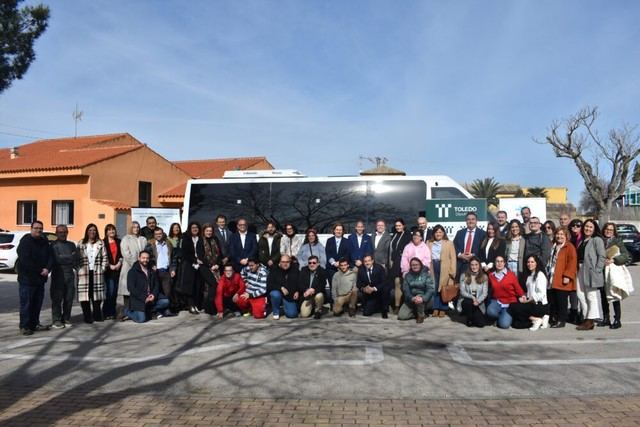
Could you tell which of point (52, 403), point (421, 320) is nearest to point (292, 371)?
point (52, 403)

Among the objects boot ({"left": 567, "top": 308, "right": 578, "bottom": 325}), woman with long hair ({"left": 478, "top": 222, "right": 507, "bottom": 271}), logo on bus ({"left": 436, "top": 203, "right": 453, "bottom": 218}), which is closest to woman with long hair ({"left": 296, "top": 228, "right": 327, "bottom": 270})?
logo on bus ({"left": 436, "top": 203, "right": 453, "bottom": 218})

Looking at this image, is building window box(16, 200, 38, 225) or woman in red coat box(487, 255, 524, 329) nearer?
woman in red coat box(487, 255, 524, 329)

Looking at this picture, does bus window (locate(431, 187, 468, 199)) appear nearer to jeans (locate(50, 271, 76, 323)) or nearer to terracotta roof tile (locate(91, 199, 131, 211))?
jeans (locate(50, 271, 76, 323))

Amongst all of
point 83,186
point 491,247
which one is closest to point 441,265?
point 491,247

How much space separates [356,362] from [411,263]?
3.25m

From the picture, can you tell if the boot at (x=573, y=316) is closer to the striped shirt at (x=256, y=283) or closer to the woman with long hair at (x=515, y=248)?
the woman with long hair at (x=515, y=248)

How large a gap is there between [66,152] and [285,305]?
26.4 metres

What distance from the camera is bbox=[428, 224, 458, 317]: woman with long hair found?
32.3ft

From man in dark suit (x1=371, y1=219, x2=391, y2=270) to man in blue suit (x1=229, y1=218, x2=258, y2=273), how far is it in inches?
90.8

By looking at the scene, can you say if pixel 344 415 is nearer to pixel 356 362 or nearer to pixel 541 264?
pixel 356 362

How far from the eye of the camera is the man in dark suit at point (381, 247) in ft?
34.5

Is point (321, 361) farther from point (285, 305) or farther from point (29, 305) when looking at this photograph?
point (29, 305)

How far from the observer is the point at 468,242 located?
32.9 ft

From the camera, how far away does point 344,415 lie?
486cm
